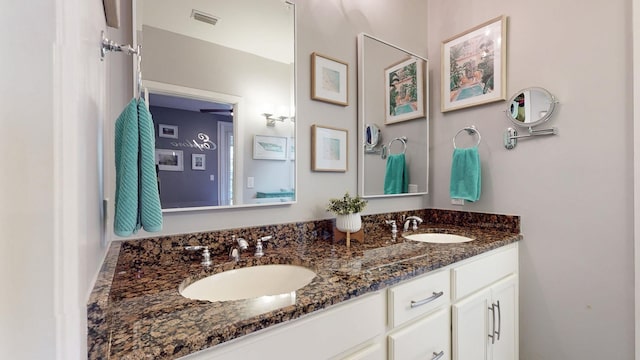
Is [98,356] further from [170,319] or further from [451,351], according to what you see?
[451,351]

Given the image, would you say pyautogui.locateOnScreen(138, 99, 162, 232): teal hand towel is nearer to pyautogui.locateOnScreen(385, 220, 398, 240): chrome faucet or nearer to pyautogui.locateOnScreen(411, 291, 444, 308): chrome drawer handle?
pyautogui.locateOnScreen(411, 291, 444, 308): chrome drawer handle

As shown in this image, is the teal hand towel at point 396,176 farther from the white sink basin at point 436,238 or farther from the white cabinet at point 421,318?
the white cabinet at point 421,318

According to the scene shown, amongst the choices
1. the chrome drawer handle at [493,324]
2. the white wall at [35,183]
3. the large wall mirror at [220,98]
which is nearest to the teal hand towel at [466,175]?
the chrome drawer handle at [493,324]

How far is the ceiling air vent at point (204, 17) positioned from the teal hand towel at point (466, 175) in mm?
1559

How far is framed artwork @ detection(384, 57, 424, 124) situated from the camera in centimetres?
194

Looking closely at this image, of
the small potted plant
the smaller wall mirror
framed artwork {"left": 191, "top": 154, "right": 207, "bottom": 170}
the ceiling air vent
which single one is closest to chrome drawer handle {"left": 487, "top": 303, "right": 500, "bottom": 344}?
the small potted plant

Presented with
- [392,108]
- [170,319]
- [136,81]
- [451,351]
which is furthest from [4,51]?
[392,108]

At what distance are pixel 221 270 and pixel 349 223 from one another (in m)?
0.63

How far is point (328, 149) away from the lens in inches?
64.6

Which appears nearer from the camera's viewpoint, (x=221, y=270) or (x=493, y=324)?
(x=221, y=270)

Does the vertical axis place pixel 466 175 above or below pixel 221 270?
above

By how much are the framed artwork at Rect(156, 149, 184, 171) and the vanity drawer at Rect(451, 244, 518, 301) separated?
120cm

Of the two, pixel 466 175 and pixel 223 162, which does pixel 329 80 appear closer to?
pixel 223 162

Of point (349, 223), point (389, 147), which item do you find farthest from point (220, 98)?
point (389, 147)
